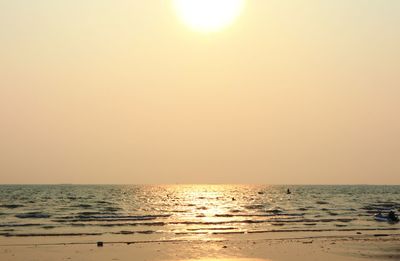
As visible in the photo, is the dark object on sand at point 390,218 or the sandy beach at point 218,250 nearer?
the sandy beach at point 218,250

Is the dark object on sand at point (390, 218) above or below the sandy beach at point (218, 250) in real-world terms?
above

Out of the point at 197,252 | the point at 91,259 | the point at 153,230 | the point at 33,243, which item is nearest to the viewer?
the point at 91,259

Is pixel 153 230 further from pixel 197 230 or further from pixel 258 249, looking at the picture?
pixel 258 249

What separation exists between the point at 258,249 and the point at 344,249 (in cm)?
527

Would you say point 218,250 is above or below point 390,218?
below

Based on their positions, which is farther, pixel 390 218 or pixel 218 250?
pixel 390 218

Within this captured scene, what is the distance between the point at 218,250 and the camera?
105 feet

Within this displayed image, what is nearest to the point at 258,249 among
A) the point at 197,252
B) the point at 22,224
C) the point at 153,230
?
the point at 197,252

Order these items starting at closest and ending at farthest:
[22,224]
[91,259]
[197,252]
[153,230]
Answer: [91,259], [197,252], [153,230], [22,224]

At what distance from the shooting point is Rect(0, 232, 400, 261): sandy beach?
29.6 m

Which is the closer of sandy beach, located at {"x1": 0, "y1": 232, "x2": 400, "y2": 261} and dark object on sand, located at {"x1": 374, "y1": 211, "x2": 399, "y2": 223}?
sandy beach, located at {"x1": 0, "y1": 232, "x2": 400, "y2": 261}

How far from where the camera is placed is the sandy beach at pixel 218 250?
29594mm

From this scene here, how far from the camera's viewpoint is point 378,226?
50.8 metres

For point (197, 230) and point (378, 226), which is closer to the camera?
point (197, 230)
